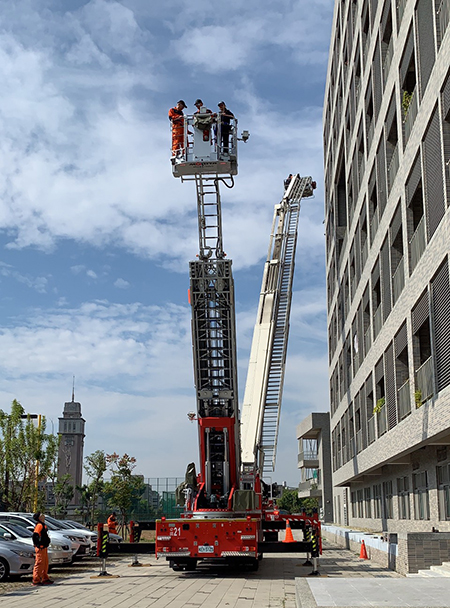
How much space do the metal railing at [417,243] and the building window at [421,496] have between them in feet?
22.6

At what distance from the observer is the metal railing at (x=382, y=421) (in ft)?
80.4

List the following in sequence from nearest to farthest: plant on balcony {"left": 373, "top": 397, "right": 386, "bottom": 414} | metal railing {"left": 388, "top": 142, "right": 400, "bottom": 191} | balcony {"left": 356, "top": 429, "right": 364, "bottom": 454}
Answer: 1. metal railing {"left": 388, "top": 142, "right": 400, "bottom": 191}
2. plant on balcony {"left": 373, "top": 397, "right": 386, "bottom": 414}
3. balcony {"left": 356, "top": 429, "right": 364, "bottom": 454}

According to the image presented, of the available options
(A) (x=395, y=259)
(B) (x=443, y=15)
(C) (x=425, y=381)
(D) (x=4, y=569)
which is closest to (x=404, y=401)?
(C) (x=425, y=381)

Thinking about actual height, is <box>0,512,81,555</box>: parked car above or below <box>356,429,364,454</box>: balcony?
below

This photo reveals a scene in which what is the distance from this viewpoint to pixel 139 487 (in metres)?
44.7

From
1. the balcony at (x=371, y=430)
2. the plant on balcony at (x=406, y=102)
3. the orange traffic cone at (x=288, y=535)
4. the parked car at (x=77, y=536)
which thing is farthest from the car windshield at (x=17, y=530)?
the plant on balcony at (x=406, y=102)

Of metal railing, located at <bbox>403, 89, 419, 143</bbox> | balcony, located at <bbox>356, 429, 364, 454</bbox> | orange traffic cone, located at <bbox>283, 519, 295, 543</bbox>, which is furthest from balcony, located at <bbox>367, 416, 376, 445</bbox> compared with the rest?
metal railing, located at <bbox>403, 89, 419, 143</bbox>

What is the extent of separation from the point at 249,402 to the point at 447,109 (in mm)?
17121

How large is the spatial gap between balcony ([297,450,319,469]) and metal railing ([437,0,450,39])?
58990 mm

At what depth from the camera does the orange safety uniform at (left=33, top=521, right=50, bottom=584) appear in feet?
53.4

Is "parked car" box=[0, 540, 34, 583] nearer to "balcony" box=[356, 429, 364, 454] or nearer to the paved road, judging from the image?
the paved road

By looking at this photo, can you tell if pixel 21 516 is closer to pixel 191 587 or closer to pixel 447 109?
pixel 191 587

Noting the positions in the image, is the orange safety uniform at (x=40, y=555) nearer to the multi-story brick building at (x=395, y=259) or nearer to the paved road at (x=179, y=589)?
the paved road at (x=179, y=589)

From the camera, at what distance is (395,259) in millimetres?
22953
